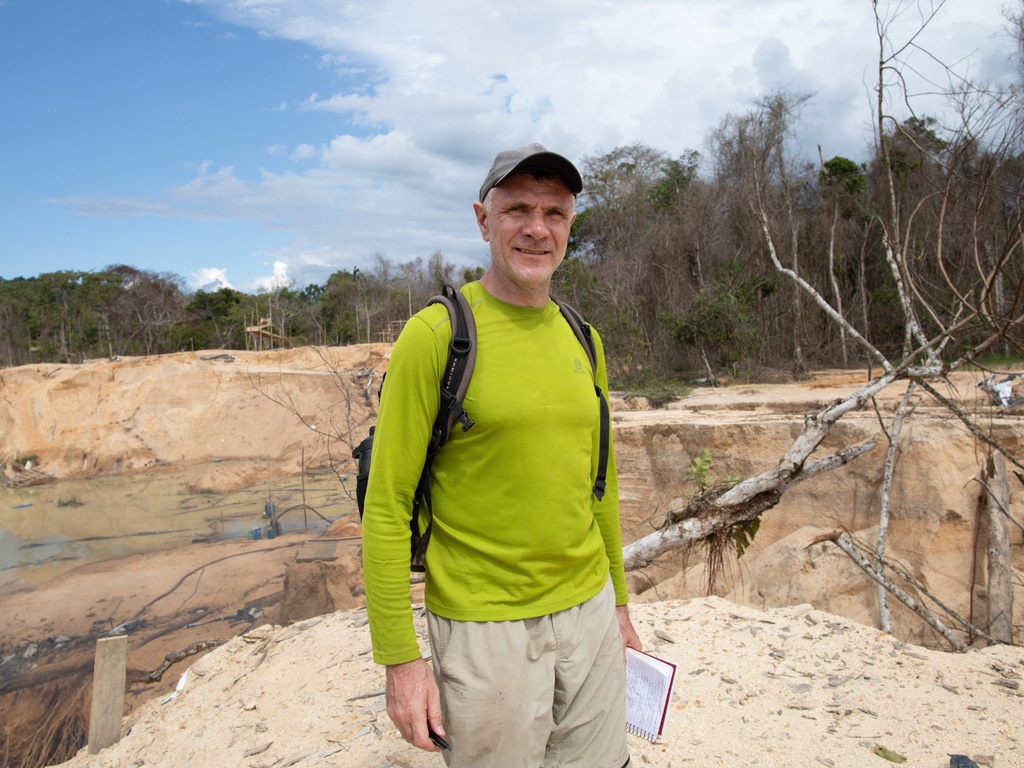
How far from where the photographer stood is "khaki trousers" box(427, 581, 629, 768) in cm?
144

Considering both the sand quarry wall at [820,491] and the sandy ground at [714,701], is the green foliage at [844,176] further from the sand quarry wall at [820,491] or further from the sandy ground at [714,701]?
the sandy ground at [714,701]

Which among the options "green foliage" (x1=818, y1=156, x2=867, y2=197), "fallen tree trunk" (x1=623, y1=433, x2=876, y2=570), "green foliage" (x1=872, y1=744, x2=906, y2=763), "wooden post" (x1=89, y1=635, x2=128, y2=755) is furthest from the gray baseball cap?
"green foliage" (x1=818, y1=156, x2=867, y2=197)

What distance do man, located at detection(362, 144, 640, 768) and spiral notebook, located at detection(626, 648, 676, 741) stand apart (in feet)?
1.50

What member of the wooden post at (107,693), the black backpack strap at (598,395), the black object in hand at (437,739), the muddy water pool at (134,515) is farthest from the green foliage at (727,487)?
the muddy water pool at (134,515)

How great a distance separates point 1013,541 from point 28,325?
121 ft

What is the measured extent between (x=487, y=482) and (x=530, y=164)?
746 mm

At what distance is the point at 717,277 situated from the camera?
19938 millimetres

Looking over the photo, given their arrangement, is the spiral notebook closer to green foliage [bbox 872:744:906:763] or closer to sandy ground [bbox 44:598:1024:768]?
sandy ground [bbox 44:598:1024:768]

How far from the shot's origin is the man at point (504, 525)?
4.62ft

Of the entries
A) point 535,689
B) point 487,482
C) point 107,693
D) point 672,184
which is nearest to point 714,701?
point 535,689

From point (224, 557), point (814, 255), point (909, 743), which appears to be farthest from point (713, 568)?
point (814, 255)

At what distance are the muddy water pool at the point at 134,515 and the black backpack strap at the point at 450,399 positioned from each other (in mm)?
11121

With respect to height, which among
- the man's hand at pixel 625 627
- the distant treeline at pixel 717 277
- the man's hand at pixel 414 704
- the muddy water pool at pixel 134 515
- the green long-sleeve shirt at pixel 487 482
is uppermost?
the distant treeline at pixel 717 277

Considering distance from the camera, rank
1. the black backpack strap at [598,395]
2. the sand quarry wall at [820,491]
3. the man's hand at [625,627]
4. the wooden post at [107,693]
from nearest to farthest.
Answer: the black backpack strap at [598,395], the man's hand at [625,627], the wooden post at [107,693], the sand quarry wall at [820,491]
